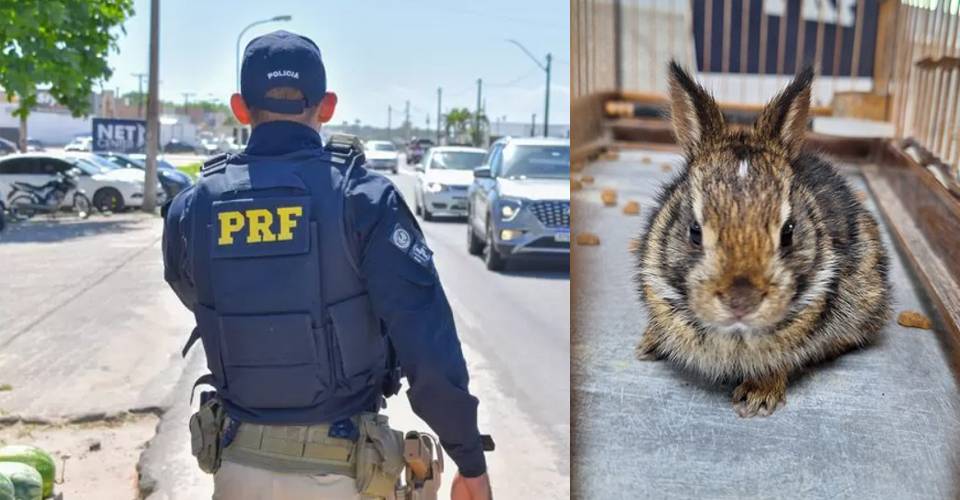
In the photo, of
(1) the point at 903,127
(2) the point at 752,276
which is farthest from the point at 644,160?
(1) the point at 903,127

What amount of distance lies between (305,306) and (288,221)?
16 cm

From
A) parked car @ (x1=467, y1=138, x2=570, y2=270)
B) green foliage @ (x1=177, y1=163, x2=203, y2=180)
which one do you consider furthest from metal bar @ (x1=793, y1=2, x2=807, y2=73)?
parked car @ (x1=467, y1=138, x2=570, y2=270)

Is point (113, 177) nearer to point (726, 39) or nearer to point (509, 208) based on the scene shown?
point (509, 208)

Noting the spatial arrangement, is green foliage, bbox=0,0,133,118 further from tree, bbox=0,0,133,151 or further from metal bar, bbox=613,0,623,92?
metal bar, bbox=613,0,623,92

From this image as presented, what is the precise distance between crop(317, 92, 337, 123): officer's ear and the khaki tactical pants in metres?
0.69

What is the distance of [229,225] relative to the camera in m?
1.82

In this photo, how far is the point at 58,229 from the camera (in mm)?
11227

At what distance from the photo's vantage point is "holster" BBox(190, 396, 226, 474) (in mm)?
1972

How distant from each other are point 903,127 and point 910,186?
12 cm

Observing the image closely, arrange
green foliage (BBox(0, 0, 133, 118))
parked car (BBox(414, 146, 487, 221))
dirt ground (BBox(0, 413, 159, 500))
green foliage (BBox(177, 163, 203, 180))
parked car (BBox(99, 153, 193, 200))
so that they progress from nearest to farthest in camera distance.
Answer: green foliage (BBox(177, 163, 203, 180)), dirt ground (BBox(0, 413, 159, 500)), green foliage (BBox(0, 0, 133, 118)), parked car (BBox(414, 146, 487, 221)), parked car (BBox(99, 153, 193, 200))

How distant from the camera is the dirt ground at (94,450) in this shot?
3.48 metres

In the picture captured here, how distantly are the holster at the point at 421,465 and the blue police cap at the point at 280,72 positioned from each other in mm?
676

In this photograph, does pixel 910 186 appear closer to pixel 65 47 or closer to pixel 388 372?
pixel 388 372

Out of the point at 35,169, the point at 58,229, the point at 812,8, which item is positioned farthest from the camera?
the point at 35,169
